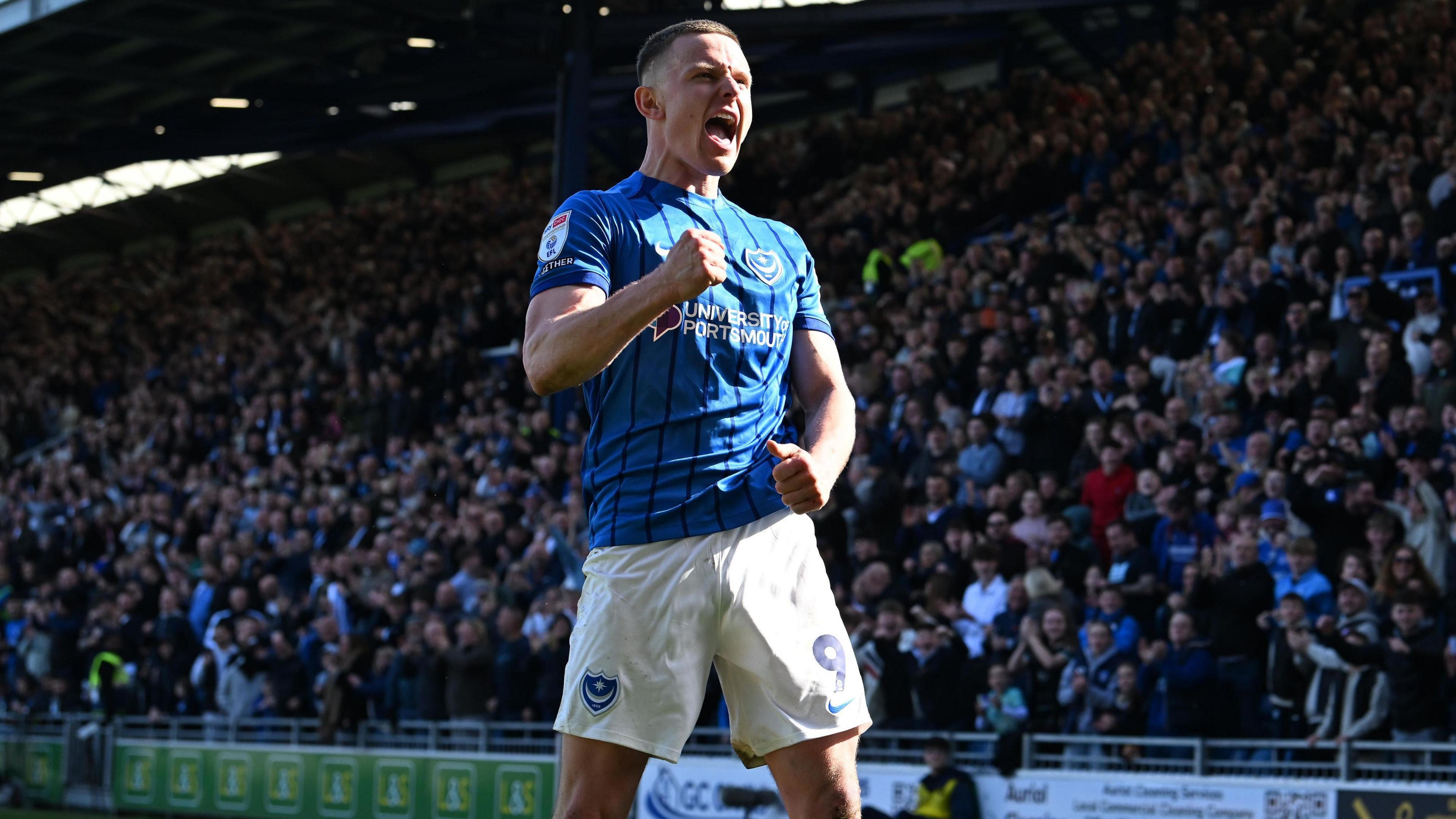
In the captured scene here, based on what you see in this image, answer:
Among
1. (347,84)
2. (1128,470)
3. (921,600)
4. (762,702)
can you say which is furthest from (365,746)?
(762,702)

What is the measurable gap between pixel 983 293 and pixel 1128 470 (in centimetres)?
344

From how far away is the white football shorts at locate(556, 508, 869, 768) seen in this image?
13.0 feet

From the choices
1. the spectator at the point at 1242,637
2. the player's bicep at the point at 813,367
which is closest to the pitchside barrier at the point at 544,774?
the spectator at the point at 1242,637

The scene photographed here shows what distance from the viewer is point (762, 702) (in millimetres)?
3988

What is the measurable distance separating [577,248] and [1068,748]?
8.49 meters

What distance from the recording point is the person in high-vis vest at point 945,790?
1190 cm

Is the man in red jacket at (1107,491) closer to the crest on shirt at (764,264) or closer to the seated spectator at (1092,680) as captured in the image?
the seated spectator at (1092,680)

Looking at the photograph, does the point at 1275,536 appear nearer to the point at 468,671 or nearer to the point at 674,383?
the point at 468,671

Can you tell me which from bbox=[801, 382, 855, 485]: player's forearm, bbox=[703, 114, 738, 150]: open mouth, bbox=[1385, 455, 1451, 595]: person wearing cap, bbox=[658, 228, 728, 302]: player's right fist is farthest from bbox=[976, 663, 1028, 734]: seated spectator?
bbox=[658, 228, 728, 302]: player's right fist

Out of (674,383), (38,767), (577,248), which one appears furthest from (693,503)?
(38,767)

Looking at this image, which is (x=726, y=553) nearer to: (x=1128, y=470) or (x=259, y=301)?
(x=1128, y=470)

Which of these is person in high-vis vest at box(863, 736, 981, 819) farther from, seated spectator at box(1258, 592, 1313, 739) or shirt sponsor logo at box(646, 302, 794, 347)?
shirt sponsor logo at box(646, 302, 794, 347)

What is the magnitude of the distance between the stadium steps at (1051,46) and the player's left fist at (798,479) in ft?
66.3

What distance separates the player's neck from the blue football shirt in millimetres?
80
